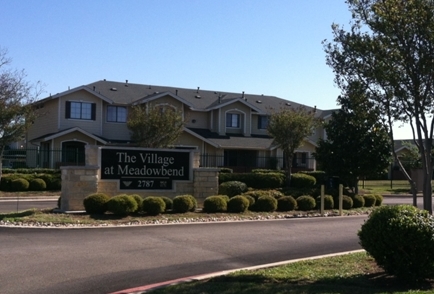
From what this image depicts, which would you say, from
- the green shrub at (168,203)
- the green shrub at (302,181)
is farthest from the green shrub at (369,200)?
the green shrub at (302,181)

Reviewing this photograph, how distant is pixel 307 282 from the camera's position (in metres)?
9.50

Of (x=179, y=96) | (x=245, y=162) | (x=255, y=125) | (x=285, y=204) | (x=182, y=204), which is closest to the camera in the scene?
(x=182, y=204)

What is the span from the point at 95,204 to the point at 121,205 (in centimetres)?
86

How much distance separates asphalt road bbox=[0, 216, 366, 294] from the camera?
33.4ft

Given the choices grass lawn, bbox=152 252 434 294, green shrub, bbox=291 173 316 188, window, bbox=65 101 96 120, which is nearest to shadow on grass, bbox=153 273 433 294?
grass lawn, bbox=152 252 434 294

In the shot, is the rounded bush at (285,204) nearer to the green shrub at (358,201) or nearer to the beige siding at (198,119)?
the green shrub at (358,201)

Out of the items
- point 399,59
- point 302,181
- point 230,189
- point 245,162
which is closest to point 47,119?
point 245,162

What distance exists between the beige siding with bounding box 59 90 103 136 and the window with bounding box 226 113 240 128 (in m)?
10.8

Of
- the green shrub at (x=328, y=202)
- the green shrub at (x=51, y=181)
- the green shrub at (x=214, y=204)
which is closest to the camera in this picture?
the green shrub at (x=214, y=204)

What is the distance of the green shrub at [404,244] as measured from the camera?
29.8 feet

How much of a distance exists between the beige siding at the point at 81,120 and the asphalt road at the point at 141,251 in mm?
26270

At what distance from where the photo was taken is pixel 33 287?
9.51 meters

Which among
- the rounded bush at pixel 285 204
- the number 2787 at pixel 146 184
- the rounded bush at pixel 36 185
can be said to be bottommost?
the rounded bush at pixel 285 204

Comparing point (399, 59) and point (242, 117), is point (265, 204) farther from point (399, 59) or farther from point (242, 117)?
point (242, 117)
